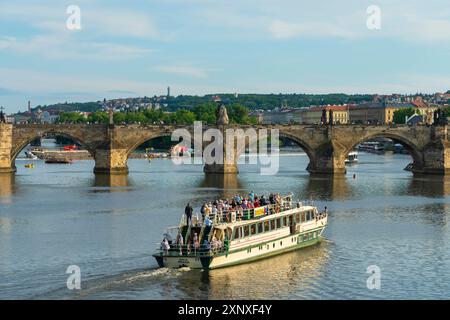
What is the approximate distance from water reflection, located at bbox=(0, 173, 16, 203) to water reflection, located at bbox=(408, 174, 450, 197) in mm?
31935

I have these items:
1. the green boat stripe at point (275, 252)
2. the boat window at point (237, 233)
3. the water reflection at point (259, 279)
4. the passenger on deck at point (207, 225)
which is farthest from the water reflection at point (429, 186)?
the passenger on deck at point (207, 225)

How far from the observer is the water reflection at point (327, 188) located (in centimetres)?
6456

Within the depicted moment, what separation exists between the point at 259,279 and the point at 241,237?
3117 millimetres

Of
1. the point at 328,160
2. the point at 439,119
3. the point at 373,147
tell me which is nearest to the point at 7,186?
the point at 328,160

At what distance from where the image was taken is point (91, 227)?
46.5 metres

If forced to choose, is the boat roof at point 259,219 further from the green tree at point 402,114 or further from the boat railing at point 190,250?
the green tree at point 402,114

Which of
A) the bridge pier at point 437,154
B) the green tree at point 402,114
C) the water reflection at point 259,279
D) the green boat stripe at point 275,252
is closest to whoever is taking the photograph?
the water reflection at point 259,279

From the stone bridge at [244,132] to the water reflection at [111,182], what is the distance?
2.78m

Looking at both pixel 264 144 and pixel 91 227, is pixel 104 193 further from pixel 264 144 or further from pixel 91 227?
pixel 264 144

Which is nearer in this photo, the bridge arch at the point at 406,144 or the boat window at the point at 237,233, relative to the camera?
the boat window at the point at 237,233

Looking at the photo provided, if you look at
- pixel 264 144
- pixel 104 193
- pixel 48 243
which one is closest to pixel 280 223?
pixel 48 243

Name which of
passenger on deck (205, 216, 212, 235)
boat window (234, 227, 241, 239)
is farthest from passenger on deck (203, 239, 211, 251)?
boat window (234, 227, 241, 239)
